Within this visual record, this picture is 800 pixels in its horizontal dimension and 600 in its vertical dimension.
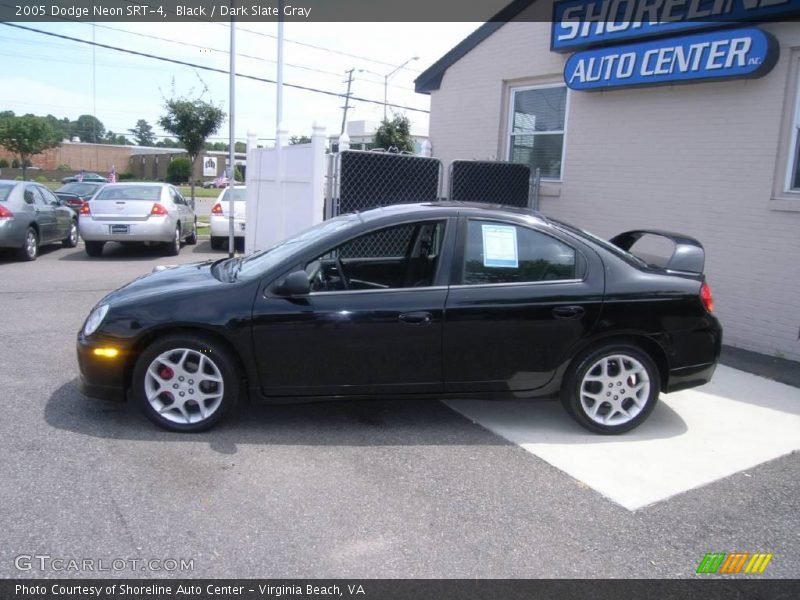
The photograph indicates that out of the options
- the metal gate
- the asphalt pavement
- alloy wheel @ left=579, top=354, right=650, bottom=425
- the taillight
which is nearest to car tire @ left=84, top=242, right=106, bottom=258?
the metal gate

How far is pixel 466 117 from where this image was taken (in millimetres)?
10375

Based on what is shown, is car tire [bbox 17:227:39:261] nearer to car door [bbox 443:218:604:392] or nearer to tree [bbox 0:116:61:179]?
car door [bbox 443:218:604:392]

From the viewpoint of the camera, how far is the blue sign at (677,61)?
22.0 feet

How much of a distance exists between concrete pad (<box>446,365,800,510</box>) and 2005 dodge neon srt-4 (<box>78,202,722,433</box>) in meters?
0.25

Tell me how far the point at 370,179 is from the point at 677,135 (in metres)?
3.52

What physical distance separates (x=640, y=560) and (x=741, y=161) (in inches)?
209

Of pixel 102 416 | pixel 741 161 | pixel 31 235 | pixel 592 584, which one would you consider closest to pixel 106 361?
pixel 102 416

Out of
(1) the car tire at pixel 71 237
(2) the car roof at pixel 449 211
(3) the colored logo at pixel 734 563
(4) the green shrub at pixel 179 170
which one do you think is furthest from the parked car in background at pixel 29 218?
(4) the green shrub at pixel 179 170

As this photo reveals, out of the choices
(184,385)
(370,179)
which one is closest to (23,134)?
(370,179)

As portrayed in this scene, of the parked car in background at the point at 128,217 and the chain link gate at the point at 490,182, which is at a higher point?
the chain link gate at the point at 490,182

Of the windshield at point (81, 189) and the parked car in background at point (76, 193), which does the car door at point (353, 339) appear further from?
the windshield at point (81, 189)

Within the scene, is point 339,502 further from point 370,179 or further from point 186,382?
point 370,179

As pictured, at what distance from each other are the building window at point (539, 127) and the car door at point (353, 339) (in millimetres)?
5259

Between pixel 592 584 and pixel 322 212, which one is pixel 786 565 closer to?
→ pixel 592 584
